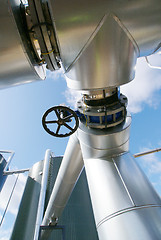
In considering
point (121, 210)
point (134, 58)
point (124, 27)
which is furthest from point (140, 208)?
point (124, 27)

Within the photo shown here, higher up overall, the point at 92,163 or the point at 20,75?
the point at 20,75

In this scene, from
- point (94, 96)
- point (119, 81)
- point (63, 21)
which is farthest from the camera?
point (94, 96)

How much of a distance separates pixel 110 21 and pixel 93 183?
4.22 feet

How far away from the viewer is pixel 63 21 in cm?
90

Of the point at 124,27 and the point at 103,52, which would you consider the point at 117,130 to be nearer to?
the point at 103,52

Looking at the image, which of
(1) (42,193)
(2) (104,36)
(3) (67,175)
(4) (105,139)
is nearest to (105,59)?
(2) (104,36)

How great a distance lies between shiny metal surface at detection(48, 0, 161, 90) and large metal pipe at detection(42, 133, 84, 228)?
92cm

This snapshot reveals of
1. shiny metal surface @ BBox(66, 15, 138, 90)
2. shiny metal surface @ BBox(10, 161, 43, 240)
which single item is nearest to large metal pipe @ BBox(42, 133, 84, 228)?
shiny metal surface @ BBox(66, 15, 138, 90)

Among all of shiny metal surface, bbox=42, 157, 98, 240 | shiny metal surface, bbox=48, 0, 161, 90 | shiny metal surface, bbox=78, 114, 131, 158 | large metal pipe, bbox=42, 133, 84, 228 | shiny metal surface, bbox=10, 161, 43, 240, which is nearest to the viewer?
shiny metal surface, bbox=48, 0, 161, 90

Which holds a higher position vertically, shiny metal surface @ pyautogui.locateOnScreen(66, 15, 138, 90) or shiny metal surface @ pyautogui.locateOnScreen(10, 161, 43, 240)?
shiny metal surface @ pyautogui.locateOnScreen(10, 161, 43, 240)

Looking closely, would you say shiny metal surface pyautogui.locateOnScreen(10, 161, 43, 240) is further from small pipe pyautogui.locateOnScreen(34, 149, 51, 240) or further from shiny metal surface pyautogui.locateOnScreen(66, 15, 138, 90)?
shiny metal surface pyautogui.locateOnScreen(66, 15, 138, 90)

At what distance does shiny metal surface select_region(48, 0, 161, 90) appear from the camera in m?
0.88

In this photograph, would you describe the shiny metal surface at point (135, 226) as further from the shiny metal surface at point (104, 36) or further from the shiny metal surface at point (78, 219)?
the shiny metal surface at point (78, 219)

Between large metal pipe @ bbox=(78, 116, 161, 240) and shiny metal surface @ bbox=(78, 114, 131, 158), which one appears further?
shiny metal surface @ bbox=(78, 114, 131, 158)
